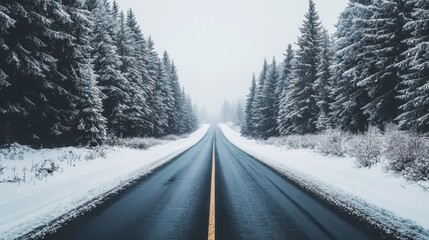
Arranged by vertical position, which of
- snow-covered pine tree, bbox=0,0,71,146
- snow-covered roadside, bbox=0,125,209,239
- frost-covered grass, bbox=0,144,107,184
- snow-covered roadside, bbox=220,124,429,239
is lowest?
snow-covered roadside, bbox=0,125,209,239

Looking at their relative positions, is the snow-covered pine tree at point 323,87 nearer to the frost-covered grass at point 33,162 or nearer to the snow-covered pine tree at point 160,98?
the snow-covered pine tree at point 160,98

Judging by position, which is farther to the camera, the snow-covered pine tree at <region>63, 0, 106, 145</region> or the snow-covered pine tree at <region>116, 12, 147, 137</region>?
the snow-covered pine tree at <region>116, 12, 147, 137</region>

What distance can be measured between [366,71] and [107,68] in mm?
19850

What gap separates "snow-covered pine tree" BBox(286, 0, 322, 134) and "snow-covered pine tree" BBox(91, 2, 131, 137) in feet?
56.7

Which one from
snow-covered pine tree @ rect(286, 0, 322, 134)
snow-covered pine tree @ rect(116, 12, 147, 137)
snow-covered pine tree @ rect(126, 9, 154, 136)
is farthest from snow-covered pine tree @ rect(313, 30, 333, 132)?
snow-covered pine tree @ rect(126, 9, 154, 136)

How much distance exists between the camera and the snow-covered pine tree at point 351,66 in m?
21.6

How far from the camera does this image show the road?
5156mm

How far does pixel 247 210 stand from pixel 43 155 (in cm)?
1073

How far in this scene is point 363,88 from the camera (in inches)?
859

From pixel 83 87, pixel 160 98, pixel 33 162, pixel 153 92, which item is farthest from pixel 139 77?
pixel 33 162

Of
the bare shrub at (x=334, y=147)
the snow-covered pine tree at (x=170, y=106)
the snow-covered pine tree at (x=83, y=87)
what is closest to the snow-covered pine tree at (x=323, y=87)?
the bare shrub at (x=334, y=147)

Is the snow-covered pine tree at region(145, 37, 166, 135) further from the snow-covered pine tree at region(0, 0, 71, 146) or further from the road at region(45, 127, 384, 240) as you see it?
the road at region(45, 127, 384, 240)

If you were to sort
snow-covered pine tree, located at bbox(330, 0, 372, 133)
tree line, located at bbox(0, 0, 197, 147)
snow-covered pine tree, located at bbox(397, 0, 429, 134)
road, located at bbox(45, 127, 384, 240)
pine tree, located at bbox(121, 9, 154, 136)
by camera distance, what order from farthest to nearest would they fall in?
1. pine tree, located at bbox(121, 9, 154, 136)
2. snow-covered pine tree, located at bbox(330, 0, 372, 133)
3. snow-covered pine tree, located at bbox(397, 0, 429, 134)
4. tree line, located at bbox(0, 0, 197, 147)
5. road, located at bbox(45, 127, 384, 240)

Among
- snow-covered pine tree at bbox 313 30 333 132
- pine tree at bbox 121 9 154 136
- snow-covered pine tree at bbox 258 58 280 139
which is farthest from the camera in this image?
snow-covered pine tree at bbox 258 58 280 139
